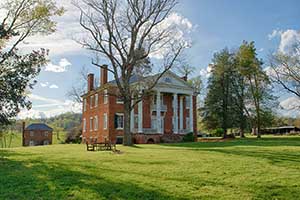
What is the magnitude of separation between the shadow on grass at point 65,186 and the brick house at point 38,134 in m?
64.8

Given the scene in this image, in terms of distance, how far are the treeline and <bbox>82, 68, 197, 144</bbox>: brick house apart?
17.8ft

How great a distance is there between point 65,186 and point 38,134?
6877 cm

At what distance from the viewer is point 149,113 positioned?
139 ft

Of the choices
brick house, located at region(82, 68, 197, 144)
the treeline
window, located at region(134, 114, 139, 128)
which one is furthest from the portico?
the treeline

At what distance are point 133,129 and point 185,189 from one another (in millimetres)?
32135

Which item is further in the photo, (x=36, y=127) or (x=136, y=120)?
(x=36, y=127)

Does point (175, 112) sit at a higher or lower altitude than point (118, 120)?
higher

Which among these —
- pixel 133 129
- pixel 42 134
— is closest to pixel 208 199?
pixel 133 129

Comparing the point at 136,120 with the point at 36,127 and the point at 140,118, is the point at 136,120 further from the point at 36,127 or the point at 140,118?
the point at 36,127

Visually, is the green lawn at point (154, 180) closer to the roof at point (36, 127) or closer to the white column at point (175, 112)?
the white column at point (175, 112)

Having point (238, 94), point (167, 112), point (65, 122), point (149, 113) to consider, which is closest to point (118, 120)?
point (149, 113)

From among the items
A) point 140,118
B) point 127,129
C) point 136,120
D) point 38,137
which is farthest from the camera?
point 38,137

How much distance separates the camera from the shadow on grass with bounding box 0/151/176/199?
26.0 ft

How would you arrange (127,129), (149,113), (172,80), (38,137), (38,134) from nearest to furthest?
1. (127,129)
2. (149,113)
3. (172,80)
4. (38,137)
5. (38,134)
